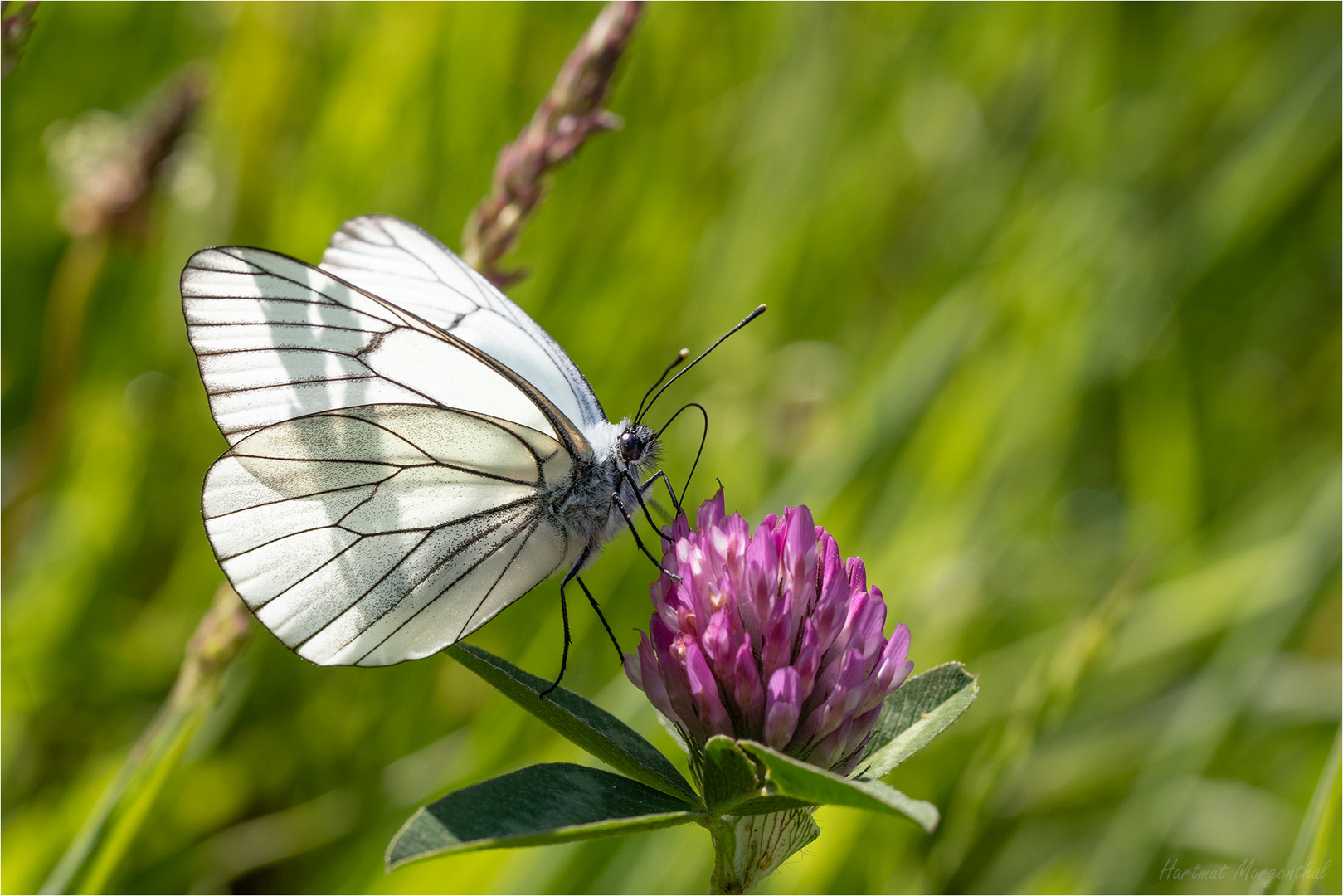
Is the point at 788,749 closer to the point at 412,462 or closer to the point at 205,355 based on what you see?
the point at 412,462

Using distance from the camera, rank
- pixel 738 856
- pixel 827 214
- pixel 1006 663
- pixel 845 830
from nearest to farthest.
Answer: pixel 738 856, pixel 845 830, pixel 1006 663, pixel 827 214

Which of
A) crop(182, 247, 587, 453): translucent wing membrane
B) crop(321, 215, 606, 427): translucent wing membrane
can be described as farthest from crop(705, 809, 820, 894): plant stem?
crop(321, 215, 606, 427): translucent wing membrane

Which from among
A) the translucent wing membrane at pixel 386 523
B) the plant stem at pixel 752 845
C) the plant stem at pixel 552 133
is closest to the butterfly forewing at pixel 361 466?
the translucent wing membrane at pixel 386 523

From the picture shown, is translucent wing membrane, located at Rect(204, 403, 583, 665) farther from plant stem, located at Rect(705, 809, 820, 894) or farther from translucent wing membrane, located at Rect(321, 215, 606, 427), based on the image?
plant stem, located at Rect(705, 809, 820, 894)

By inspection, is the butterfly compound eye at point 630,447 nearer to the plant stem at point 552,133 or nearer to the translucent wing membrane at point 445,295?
the translucent wing membrane at point 445,295

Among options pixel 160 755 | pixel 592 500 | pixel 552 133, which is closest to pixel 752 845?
pixel 592 500

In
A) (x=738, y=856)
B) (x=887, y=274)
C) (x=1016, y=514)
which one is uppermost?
(x=887, y=274)

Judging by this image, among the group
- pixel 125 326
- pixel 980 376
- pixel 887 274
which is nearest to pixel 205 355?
pixel 125 326

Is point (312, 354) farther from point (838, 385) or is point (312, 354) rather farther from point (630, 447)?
point (838, 385)
